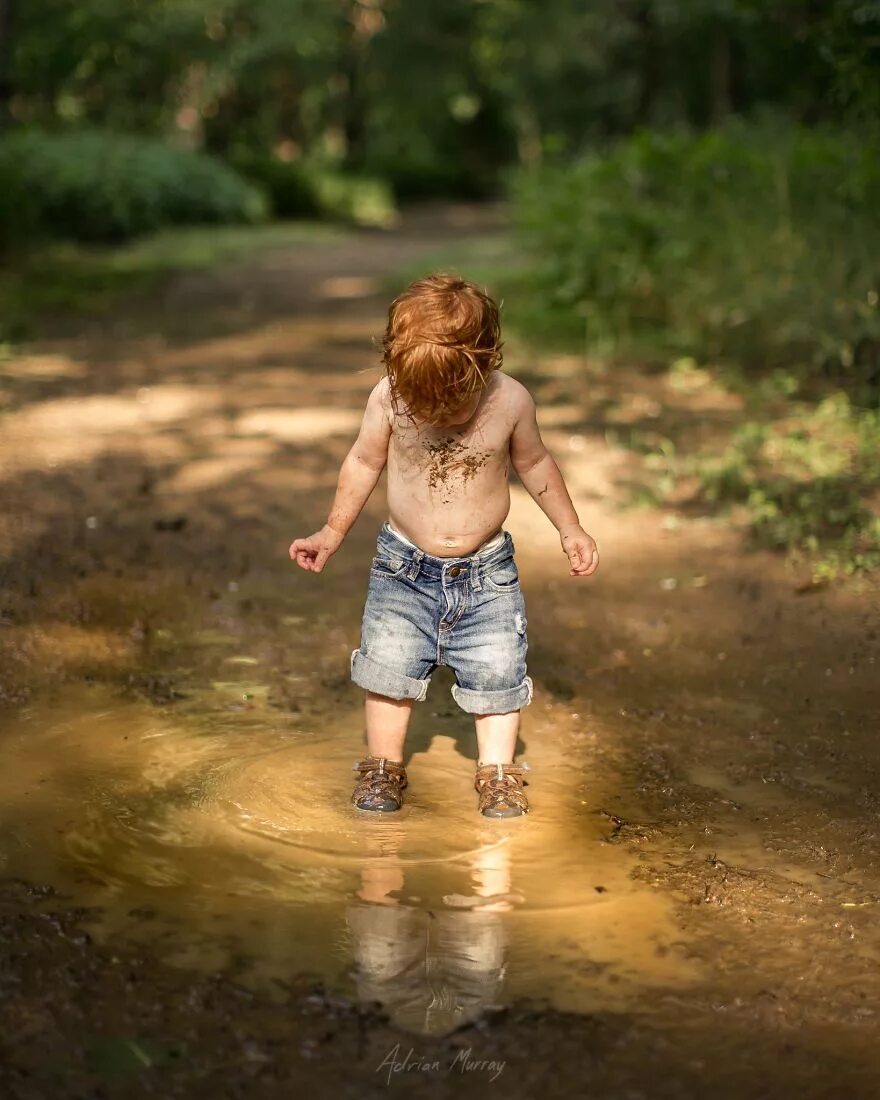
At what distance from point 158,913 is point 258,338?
9438mm

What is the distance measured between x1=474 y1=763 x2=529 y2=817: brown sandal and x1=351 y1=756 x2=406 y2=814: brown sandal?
0.21 metres

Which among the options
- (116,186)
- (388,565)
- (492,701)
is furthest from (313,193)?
(492,701)

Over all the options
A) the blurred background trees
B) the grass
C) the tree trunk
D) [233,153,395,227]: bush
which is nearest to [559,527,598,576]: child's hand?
the blurred background trees

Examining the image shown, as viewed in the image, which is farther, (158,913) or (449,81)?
(449,81)

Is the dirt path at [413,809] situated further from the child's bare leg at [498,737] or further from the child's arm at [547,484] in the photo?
the child's arm at [547,484]

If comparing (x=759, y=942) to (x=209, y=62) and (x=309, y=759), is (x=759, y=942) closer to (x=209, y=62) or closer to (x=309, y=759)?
(x=309, y=759)

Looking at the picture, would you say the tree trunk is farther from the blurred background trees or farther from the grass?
the grass

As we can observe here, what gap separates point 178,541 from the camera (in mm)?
6109

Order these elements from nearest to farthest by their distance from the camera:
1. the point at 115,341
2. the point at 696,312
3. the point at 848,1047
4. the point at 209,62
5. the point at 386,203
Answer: the point at 848,1047 < the point at 696,312 < the point at 115,341 < the point at 209,62 < the point at 386,203

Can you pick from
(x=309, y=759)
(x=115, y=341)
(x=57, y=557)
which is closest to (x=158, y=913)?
(x=309, y=759)

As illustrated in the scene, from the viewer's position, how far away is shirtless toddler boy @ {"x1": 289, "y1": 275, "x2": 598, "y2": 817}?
143 inches

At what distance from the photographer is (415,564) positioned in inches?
144

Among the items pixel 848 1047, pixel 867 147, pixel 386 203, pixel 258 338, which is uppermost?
pixel 867 147

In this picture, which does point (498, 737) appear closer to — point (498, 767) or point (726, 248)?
point (498, 767)
